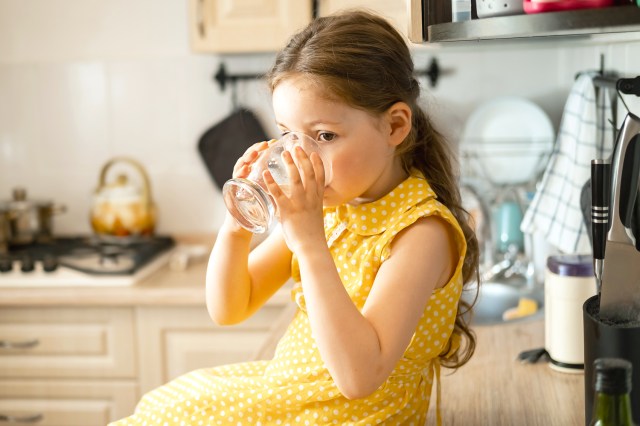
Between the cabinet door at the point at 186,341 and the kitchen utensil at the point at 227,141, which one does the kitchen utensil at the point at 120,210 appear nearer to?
the kitchen utensil at the point at 227,141

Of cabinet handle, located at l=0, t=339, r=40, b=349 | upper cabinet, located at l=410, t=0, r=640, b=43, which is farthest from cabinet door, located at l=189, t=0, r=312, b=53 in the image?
upper cabinet, located at l=410, t=0, r=640, b=43

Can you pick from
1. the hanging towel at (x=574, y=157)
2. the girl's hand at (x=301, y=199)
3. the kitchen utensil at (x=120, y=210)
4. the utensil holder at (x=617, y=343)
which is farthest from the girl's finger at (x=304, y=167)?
the kitchen utensil at (x=120, y=210)

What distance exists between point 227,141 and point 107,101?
0.42 metres

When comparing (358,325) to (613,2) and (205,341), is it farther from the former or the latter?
(205,341)

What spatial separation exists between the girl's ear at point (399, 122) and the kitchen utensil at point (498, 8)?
198mm

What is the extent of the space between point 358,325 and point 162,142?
6.44ft

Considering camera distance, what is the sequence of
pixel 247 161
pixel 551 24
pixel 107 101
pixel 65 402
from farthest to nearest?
pixel 107 101 < pixel 65 402 < pixel 247 161 < pixel 551 24

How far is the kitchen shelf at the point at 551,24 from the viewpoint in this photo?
79 cm

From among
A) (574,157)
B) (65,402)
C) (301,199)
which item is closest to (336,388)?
(301,199)

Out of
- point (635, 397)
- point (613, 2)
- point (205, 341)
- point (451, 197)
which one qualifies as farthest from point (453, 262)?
point (205, 341)

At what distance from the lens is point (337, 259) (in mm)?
1188

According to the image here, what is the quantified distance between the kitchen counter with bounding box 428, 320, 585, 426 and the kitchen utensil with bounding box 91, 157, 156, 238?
1.42 m

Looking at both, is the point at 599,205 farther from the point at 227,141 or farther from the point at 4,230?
the point at 4,230

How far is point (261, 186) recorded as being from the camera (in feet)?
3.43
